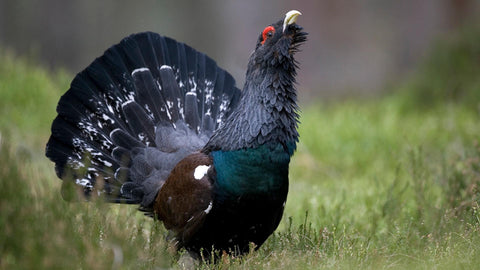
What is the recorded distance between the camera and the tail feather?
193 inches

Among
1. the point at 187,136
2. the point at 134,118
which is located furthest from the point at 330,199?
the point at 134,118

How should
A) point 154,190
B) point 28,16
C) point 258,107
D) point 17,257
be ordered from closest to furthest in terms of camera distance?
point 17,257 < point 258,107 < point 154,190 < point 28,16

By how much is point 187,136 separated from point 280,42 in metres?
1.26

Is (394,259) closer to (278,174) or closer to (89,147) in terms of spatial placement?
(278,174)

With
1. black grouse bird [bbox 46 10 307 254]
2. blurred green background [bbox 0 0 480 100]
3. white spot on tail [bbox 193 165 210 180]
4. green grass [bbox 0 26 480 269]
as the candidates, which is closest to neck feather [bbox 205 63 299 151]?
black grouse bird [bbox 46 10 307 254]

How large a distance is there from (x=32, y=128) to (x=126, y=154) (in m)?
3.37

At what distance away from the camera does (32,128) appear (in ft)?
26.0

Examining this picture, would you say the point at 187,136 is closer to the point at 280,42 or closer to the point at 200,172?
the point at 200,172

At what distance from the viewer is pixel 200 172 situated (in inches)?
169

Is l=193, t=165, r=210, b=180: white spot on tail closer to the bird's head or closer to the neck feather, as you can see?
the neck feather

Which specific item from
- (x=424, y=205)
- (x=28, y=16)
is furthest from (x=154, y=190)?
(x=28, y=16)

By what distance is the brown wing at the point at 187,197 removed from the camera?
13.8 feet

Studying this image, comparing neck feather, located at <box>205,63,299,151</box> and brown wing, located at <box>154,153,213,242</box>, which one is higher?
neck feather, located at <box>205,63,299,151</box>

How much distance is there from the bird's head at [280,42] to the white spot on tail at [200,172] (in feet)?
2.49
